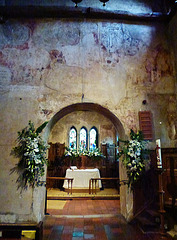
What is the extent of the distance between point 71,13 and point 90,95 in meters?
2.46

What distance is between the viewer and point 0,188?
436 centimetres

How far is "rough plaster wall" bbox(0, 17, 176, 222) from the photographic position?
487cm

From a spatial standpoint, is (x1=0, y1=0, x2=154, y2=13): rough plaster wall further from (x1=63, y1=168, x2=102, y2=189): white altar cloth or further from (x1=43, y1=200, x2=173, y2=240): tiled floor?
(x1=63, y1=168, x2=102, y2=189): white altar cloth

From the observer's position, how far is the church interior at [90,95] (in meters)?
4.33

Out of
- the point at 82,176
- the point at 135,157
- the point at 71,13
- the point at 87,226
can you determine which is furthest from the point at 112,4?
the point at 82,176

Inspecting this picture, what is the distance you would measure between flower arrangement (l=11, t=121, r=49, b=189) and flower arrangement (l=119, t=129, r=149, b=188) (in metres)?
2.03

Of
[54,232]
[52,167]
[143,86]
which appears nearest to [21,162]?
[54,232]

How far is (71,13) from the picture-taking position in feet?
17.4

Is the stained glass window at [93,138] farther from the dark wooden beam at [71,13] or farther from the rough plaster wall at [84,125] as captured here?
the dark wooden beam at [71,13]

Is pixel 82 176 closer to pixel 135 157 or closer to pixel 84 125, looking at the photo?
pixel 84 125

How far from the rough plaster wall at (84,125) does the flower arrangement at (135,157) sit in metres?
6.08

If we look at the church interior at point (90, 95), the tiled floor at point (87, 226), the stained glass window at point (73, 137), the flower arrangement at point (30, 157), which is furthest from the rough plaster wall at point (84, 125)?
the flower arrangement at point (30, 157)

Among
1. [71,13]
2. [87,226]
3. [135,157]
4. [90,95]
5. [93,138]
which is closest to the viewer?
[87,226]

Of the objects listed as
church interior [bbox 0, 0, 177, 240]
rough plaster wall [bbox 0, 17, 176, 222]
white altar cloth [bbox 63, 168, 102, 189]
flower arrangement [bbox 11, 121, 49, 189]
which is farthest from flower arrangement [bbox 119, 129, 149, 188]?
white altar cloth [bbox 63, 168, 102, 189]
